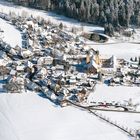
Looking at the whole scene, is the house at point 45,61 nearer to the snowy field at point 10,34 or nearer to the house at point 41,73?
the house at point 41,73

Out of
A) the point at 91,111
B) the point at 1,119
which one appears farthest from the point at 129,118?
the point at 1,119

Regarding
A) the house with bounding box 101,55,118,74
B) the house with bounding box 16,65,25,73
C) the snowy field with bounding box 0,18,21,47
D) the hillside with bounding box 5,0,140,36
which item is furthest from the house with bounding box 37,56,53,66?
the hillside with bounding box 5,0,140,36

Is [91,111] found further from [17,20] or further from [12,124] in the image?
[17,20]

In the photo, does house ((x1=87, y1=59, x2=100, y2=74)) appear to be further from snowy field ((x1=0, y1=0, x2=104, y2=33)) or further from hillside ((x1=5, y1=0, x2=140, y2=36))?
snowy field ((x1=0, y1=0, x2=104, y2=33))

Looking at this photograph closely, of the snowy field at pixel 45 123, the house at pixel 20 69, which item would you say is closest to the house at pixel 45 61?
the house at pixel 20 69

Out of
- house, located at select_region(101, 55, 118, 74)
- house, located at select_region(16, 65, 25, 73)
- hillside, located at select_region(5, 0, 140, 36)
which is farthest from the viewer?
hillside, located at select_region(5, 0, 140, 36)

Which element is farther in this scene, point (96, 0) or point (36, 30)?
point (96, 0)

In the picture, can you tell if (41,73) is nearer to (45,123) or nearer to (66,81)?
(66,81)

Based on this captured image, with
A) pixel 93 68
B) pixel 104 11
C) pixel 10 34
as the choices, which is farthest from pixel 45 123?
pixel 104 11
